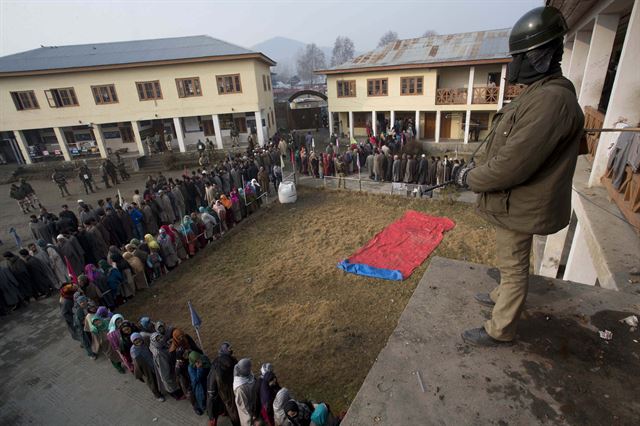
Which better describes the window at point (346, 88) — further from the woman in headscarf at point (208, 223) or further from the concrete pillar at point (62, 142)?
the concrete pillar at point (62, 142)

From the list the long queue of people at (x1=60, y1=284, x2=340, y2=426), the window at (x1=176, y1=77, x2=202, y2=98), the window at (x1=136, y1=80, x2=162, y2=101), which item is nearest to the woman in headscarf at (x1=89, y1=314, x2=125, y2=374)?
the long queue of people at (x1=60, y1=284, x2=340, y2=426)

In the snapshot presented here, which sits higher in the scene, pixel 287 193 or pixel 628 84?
pixel 628 84

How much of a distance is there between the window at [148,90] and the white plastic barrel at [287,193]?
14.9m

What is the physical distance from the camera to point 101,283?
8.31m

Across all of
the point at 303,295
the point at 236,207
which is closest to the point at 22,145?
the point at 236,207

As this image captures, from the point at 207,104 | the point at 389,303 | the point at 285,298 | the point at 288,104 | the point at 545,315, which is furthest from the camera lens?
the point at 288,104

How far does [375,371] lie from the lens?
8.60 ft

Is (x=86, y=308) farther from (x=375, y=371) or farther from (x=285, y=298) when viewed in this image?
(x=375, y=371)

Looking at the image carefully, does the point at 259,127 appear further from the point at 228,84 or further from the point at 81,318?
the point at 81,318

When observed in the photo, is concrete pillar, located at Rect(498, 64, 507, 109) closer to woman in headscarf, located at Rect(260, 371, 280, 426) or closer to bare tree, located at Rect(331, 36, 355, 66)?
woman in headscarf, located at Rect(260, 371, 280, 426)

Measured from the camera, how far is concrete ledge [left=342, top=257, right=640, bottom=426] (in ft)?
7.27

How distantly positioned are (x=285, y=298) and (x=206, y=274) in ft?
9.75

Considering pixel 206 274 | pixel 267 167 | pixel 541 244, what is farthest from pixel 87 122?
pixel 541 244

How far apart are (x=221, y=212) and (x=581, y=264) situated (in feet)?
35.6
